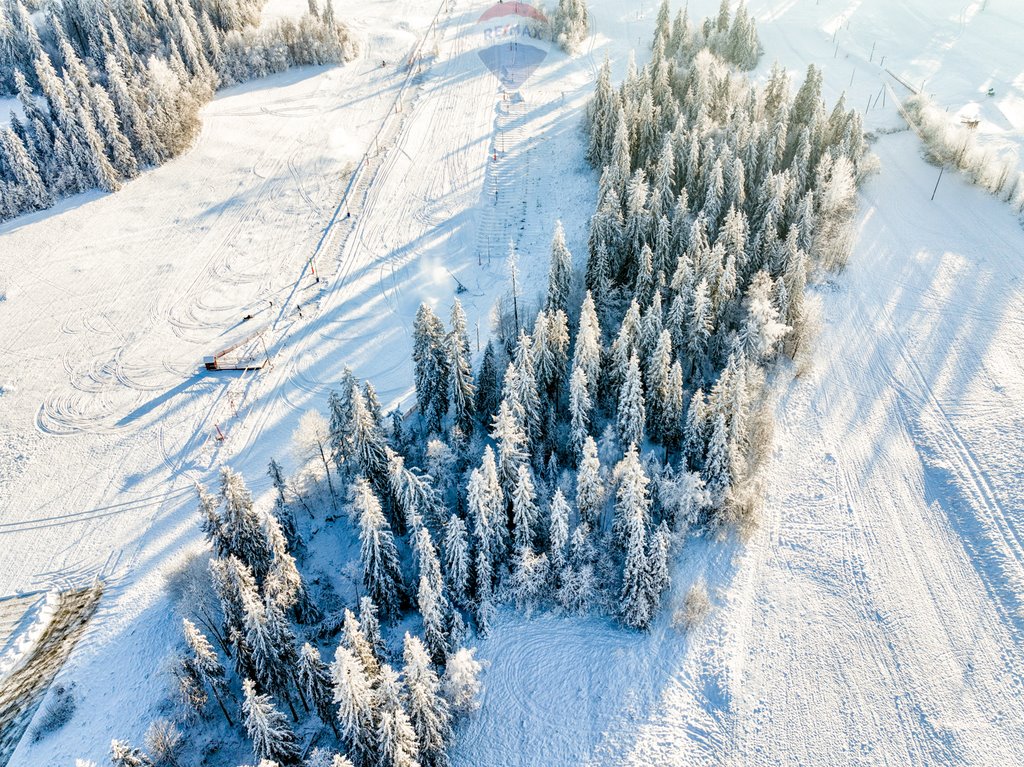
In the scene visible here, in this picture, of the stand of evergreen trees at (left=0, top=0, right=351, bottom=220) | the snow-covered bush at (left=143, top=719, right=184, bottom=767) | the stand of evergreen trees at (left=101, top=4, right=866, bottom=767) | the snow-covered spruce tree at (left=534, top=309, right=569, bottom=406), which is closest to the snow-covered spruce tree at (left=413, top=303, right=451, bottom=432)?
the stand of evergreen trees at (left=101, top=4, right=866, bottom=767)

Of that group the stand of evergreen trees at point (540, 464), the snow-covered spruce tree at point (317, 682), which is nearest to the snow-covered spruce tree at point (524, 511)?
the stand of evergreen trees at point (540, 464)

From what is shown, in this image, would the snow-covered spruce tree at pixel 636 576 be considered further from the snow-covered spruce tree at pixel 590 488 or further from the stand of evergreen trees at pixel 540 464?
the snow-covered spruce tree at pixel 590 488

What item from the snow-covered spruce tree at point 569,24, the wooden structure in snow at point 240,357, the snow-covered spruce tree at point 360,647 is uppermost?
the snow-covered spruce tree at point 569,24

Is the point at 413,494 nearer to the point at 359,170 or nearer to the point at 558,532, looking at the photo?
the point at 558,532

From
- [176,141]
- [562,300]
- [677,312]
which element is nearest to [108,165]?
[176,141]

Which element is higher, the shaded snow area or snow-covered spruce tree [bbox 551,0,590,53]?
snow-covered spruce tree [bbox 551,0,590,53]

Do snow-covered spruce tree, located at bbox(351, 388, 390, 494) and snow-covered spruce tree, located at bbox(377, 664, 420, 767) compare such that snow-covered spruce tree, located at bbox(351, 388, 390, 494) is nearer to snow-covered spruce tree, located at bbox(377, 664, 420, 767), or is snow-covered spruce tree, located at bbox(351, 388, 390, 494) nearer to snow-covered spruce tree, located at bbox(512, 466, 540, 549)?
snow-covered spruce tree, located at bbox(512, 466, 540, 549)

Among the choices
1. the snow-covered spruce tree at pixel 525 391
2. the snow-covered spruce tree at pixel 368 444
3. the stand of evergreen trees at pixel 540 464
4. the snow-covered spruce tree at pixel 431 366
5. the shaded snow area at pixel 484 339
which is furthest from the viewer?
the snow-covered spruce tree at pixel 431 366
